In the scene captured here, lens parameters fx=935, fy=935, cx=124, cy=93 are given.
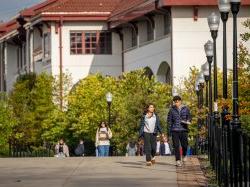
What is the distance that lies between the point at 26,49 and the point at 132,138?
30971 millimetres

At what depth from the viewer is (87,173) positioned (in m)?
21.0

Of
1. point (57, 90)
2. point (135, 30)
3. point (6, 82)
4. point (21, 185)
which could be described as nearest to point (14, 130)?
point (57, 90)

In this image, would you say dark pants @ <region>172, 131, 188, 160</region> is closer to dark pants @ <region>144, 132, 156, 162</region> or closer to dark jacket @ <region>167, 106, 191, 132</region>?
dark jacket @ <region>167, 106, 191, 132</region>

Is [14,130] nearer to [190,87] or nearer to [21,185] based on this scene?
[190,87]

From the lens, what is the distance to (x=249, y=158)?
10.8 metres

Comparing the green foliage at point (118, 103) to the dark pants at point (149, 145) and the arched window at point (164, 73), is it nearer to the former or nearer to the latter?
the arched window at point (164, 73)

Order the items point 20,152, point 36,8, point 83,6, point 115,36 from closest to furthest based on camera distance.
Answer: point 20,152, point 83,6, point 115,36, point 36,8

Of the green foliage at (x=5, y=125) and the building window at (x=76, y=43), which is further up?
the building window at (x=76, y=43)

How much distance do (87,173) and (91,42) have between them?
156 feet

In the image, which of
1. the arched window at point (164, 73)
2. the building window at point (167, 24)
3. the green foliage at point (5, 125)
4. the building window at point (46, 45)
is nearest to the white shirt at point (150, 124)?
the green foliage at point (5, 125)

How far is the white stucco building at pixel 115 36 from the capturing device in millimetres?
53594

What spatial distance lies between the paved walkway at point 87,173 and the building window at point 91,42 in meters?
41.5

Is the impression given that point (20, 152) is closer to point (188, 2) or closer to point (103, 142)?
point (103, 142)

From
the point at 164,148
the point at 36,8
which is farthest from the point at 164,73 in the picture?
the point at 36,8
